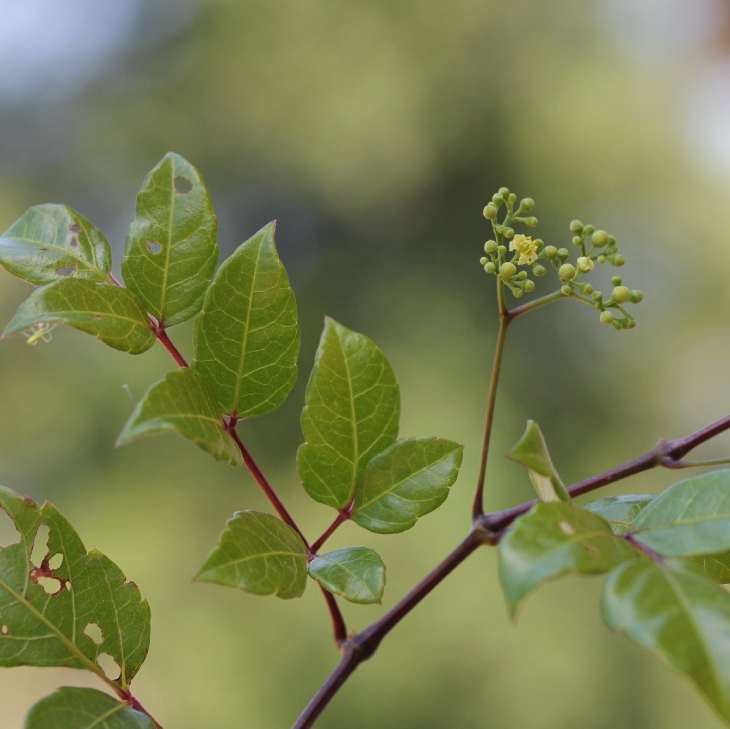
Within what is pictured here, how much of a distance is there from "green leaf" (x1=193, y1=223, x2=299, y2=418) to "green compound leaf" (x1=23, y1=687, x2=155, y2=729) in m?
0.16

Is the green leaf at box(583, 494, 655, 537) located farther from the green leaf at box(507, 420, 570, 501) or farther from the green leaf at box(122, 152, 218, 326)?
the green leaf at box(122, 152, 218, 326)

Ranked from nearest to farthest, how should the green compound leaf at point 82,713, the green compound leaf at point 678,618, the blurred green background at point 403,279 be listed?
the green compound leaf at point 678,618 → the green compound leaf at point 82,713 → the blurred green background at point 403,279

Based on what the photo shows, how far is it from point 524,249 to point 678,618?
0.23 metres

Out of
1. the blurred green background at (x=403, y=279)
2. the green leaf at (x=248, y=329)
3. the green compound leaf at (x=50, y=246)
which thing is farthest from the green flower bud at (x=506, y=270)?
the blurred green background at (x=403, y=279)

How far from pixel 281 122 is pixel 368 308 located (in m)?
1.21

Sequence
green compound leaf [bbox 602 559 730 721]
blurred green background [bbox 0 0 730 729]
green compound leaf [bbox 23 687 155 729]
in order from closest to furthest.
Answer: green compound leaf [bbox 602 559 730 721] → green compound leaf [bbox 23 687 155 729] → blurred green background [bbox 0 0 730 729]

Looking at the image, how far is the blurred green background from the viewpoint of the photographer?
3322mm

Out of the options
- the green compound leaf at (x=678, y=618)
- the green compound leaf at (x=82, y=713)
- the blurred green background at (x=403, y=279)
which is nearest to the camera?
the green compound leaf at (x=678, y=618)

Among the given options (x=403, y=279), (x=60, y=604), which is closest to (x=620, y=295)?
(x=60, y=604)

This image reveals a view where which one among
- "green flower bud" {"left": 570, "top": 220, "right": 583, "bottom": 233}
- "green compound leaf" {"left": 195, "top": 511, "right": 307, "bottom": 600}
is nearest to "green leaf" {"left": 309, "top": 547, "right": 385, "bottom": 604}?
"green compound leaf" {"left": 195, "top": 511, "right": 307, "bottom": 600}

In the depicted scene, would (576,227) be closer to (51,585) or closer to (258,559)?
(258,559)

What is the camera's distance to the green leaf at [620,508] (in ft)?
1.29

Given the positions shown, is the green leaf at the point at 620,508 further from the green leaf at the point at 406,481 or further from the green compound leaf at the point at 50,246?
the green compound leaf at the point at 50,246

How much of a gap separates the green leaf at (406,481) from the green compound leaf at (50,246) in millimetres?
199
